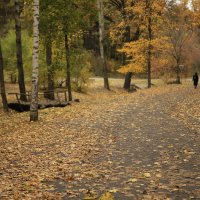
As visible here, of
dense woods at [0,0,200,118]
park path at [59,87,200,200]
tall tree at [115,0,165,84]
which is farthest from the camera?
tall tree at [115,0,165,84]

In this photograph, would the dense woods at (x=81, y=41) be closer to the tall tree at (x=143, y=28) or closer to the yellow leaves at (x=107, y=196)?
the tall tree at (x=143, y=28)

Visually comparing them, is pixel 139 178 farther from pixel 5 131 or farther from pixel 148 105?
pixel 148 105

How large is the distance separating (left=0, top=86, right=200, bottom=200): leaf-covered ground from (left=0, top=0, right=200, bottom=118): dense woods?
9.85 feet

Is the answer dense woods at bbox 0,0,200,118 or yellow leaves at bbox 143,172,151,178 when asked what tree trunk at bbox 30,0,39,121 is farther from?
yellow leaves at bbox 143,172,151,178

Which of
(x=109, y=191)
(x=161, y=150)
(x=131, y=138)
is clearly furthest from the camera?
(x=131, y=138)

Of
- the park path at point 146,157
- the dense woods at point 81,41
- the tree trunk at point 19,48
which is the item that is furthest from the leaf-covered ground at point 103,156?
the tree trunk at point 19,48

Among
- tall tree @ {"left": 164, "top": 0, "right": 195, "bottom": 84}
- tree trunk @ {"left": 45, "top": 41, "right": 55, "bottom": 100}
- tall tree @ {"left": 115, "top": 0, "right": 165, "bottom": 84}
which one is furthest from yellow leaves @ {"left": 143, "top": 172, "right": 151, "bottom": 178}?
tall tree @ {"left": 164, "top": 0, "right": 195, "bottom": 84}

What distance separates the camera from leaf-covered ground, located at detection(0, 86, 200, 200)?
7.45 metres

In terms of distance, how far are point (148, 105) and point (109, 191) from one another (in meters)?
12.9

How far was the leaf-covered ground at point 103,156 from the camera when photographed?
24.5 feet

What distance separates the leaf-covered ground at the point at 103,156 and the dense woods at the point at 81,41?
3.00 m

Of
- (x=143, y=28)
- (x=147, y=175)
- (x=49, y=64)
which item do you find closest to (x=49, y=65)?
(x=49, y=64)

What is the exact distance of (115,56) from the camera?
63.1 m

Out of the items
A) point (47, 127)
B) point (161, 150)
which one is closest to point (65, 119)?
point (47, 127)
